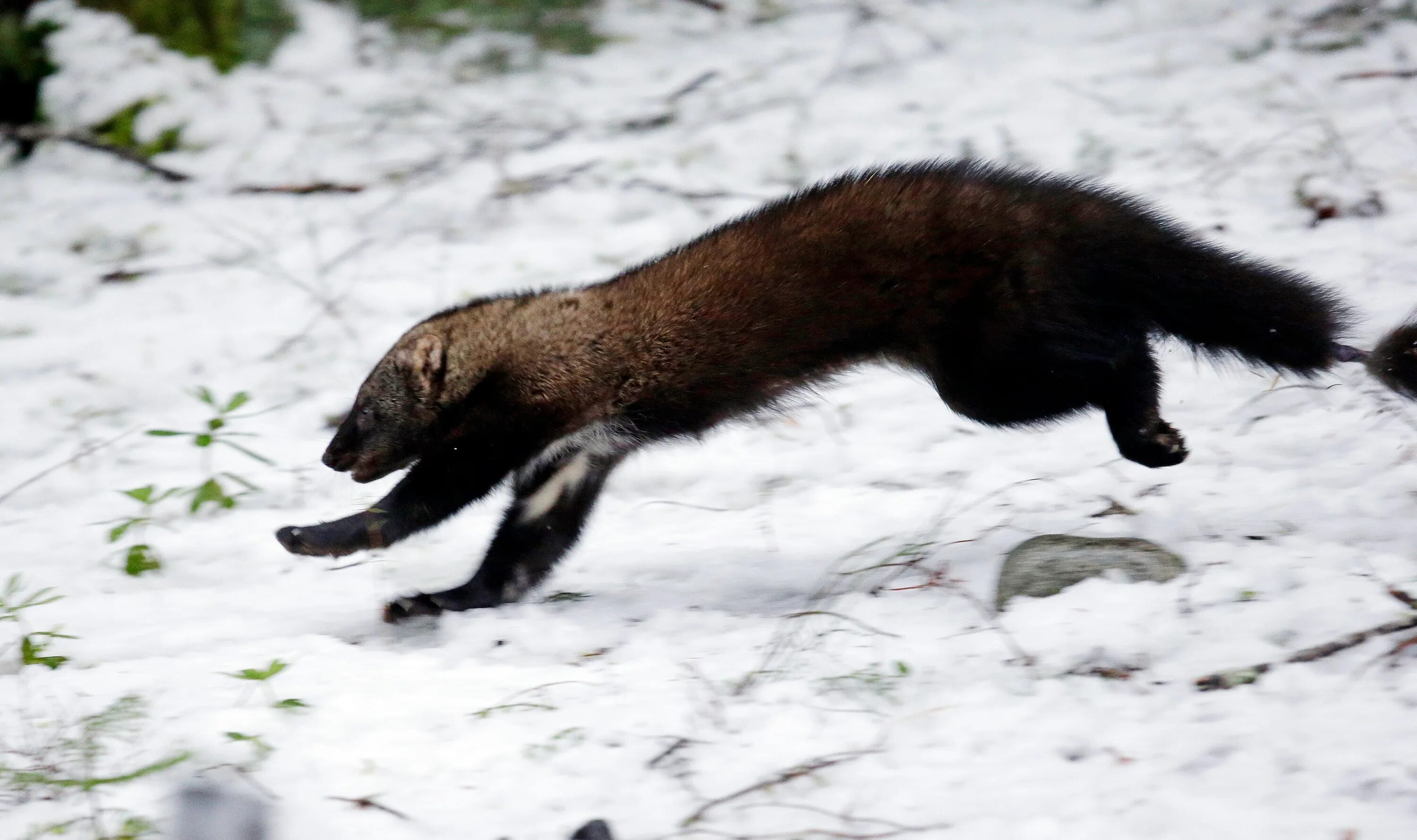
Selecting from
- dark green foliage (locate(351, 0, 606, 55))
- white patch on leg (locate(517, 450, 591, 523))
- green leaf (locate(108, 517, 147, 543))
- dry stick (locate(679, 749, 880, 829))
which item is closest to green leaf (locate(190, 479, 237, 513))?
green leaf (locate(108, 517, 147, 543))

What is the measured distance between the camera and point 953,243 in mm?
3398

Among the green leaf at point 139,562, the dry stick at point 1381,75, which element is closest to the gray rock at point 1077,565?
the green leaf at point 139,562

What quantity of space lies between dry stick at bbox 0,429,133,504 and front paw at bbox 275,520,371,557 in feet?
3.80

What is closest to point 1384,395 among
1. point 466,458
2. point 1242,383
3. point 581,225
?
point 1242,383

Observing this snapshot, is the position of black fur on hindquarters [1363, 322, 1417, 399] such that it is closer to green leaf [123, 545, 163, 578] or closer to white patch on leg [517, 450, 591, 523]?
white patch on leg [517, 450, 591, 523]

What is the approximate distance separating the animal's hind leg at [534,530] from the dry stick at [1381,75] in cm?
421

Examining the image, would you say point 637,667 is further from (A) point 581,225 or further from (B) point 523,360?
(A) point 581,225

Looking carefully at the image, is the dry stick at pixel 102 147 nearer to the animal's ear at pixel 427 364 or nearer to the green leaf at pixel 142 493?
Answer: the green leaf at pixel 142 493

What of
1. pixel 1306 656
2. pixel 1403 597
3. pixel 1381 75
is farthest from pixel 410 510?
pixel 1381 75

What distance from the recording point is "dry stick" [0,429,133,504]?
4.24 meters

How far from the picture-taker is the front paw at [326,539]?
3.52 m

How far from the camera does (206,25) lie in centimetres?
666

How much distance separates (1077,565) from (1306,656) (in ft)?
1.94

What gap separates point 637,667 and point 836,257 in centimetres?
126
